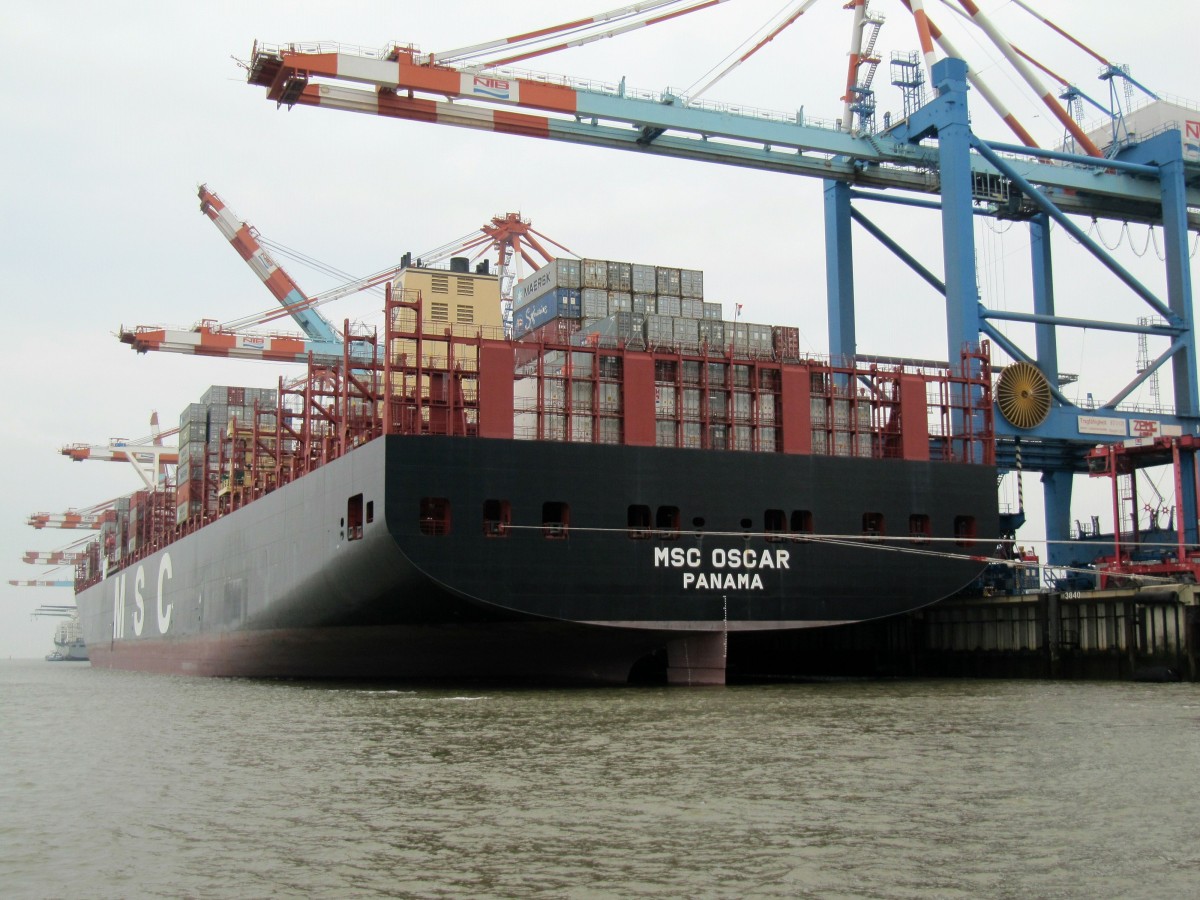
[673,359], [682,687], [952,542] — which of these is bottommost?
[682,687]

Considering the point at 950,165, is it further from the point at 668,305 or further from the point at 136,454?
the point at 136,454

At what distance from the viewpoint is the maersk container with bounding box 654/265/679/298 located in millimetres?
29047

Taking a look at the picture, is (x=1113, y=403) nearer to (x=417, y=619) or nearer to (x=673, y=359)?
(x=673, y=359)

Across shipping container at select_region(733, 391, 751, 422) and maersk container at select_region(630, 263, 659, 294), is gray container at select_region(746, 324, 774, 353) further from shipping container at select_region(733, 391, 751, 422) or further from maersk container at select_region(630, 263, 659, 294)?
maersk container at select_region(630, 263, 659, 294)

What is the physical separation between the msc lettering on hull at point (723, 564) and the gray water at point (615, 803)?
5.02m

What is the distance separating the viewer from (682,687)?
25.4 meters

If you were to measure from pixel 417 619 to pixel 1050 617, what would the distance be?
13.7 m

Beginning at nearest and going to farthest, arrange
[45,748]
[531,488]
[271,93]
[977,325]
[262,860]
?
[262,860] < [45,748] < [531,488] < [271,93] < [977,325]

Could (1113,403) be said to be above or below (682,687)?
above

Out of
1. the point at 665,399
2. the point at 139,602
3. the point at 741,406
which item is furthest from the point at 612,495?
the point at 139,602

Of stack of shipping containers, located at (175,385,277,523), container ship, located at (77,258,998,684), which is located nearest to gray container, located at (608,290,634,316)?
container ship, located at (77,258,998,684)

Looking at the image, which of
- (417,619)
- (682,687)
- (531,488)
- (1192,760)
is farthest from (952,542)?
(1192,760)

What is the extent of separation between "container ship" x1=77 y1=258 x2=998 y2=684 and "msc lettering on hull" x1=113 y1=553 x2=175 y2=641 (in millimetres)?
15021

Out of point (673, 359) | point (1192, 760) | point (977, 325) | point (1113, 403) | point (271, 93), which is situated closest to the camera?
point (1192, 760)
